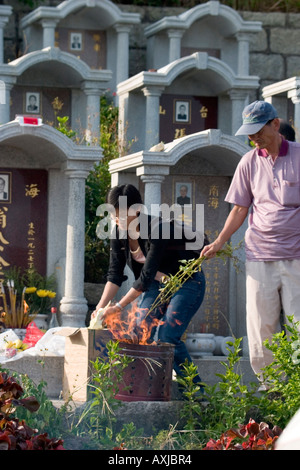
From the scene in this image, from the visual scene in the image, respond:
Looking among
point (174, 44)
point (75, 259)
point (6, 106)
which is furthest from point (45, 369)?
point (174, 44)

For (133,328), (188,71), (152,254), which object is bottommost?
(133,328)

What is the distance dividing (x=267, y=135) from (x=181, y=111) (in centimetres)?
594

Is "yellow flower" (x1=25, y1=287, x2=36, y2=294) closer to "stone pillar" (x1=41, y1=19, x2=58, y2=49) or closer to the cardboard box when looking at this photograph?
the cardboard box

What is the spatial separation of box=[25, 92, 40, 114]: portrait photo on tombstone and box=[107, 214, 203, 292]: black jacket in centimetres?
552

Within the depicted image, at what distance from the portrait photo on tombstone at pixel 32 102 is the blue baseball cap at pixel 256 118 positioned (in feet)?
20.5

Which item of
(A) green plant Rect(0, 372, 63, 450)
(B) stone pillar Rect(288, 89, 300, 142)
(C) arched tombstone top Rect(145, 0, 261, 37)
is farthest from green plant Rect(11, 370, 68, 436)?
(C) arched tombstone top Rect(145, 0, 261, 37)

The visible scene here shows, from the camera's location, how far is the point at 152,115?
434 inches

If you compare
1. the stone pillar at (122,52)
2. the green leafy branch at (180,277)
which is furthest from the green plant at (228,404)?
the stone pillar at (122,52)

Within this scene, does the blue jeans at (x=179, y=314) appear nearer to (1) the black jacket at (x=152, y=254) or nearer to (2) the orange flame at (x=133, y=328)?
(2) the orange flame at (x=133, y=328)

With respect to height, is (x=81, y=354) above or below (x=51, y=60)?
below

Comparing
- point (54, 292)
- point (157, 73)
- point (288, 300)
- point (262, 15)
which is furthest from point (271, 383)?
point (262, 15)

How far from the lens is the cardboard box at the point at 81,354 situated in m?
5.72

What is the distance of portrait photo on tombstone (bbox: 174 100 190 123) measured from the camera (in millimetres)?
11523

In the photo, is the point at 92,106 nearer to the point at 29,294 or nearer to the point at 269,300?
the point at 29,294
